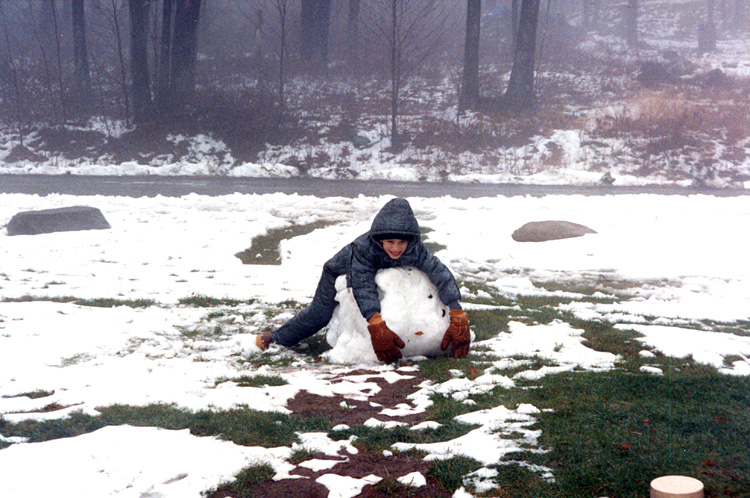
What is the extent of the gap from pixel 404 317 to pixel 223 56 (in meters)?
32.8

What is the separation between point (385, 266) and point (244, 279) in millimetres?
3857

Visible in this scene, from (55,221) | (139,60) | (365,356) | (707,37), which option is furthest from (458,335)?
(707,37)

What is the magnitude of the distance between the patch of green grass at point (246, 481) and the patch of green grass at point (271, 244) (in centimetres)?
737

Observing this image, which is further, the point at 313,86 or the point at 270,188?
the point at 313,86

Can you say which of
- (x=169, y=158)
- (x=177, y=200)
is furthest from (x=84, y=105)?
(x=177, y=200)

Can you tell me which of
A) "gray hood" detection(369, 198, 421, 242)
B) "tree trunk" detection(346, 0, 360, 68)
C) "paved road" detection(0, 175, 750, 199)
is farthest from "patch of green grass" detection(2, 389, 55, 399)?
"tree trunk" detection(346, 0, 360, 68)

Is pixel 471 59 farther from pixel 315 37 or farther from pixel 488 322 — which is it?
pixel 488 322

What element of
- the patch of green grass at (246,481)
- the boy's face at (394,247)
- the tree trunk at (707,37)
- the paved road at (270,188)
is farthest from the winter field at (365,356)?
the tree trunk at (707,37)

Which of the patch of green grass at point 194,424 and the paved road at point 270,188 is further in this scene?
the paved road at point 270,188

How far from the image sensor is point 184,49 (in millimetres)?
26375

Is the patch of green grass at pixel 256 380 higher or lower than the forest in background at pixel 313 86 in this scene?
lower

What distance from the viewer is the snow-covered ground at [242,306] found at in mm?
3406

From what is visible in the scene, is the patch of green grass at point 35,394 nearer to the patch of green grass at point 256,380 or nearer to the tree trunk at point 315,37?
the patch of green grass at point 256,380

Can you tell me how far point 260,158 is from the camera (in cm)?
2386
